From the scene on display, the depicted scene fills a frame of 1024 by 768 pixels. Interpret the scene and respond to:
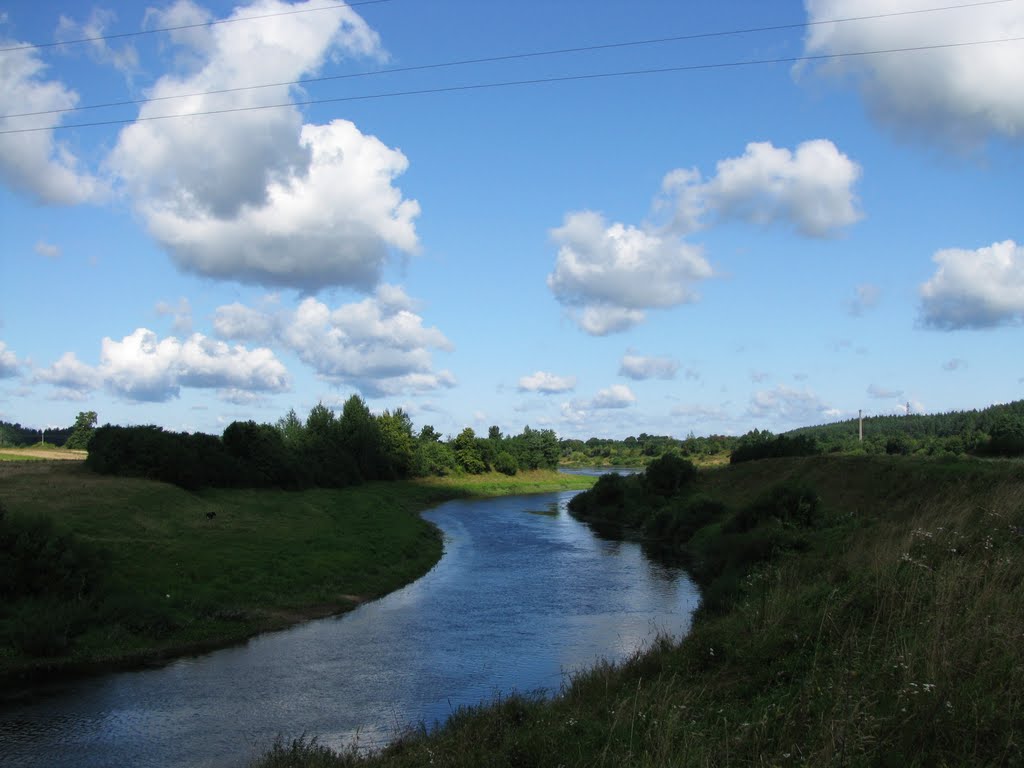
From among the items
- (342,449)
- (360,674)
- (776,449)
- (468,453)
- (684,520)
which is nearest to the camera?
(360,674)

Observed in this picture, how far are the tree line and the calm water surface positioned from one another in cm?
2384

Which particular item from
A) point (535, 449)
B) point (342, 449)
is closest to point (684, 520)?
point (342, 449)

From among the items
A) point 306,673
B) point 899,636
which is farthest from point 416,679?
point 899,636

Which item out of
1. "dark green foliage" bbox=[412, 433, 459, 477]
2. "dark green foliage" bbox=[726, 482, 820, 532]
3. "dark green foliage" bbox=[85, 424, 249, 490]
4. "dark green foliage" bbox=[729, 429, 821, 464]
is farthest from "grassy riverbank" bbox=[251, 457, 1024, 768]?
"dark green foliage" bbox=[412, 433, 459, 477]

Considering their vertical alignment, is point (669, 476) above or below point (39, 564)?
above

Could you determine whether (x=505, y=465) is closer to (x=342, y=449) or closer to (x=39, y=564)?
(x=342, y=449)

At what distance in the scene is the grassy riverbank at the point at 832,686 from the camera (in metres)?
7.52

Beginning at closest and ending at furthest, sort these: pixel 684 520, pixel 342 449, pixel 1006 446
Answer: pixel 684 520 < pixel 1006 446 < pixel 342 449

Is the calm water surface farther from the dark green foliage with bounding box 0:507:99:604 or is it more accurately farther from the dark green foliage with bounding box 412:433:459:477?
the dark green foliage with bounding box 412:433:459:477

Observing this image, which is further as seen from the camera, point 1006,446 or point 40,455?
point 40,455

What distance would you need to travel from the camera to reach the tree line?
5081 centimetres

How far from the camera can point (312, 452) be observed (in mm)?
88312

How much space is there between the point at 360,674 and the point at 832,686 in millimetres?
16434

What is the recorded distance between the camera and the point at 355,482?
307ft
